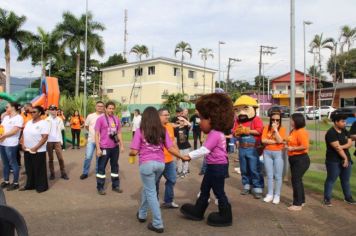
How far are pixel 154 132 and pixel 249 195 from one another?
3.05 metres

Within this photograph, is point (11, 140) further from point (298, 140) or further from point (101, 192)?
point (298, 140)

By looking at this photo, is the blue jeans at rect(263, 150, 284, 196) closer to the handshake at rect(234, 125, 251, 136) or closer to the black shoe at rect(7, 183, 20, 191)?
the handshake at rect(234, 125, 251, 136)

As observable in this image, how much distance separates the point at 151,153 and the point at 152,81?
41815 mm

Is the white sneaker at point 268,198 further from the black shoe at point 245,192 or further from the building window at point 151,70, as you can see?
the building window at point 151,70

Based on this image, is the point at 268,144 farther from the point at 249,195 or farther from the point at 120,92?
the point at 120,92

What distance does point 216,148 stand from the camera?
18.2ft

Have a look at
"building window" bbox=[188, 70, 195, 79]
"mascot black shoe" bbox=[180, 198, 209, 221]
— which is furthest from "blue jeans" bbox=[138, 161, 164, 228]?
"building window" bbox=[188, 70, 195, 79]

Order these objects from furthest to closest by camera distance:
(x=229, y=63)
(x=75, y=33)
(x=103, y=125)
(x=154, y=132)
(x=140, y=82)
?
(x=229, y=63), (x=140, y=82), (x=75, y=33), (x=103, y=125), (x=154, y=132)

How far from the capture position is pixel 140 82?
1907 inches

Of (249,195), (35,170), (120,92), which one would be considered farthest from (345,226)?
(120,92)

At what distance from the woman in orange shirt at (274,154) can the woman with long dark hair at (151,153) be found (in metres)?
2.22

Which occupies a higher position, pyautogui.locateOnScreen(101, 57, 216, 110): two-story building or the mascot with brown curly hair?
pyautogui.locateOnScreen(101, 57, 216, 110): two-story building

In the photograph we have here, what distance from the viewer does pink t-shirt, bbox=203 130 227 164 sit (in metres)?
5.47

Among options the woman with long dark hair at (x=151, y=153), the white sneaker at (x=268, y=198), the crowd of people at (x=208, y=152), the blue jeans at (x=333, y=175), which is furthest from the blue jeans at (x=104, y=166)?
the blue jeans at (x=333, y=175)
